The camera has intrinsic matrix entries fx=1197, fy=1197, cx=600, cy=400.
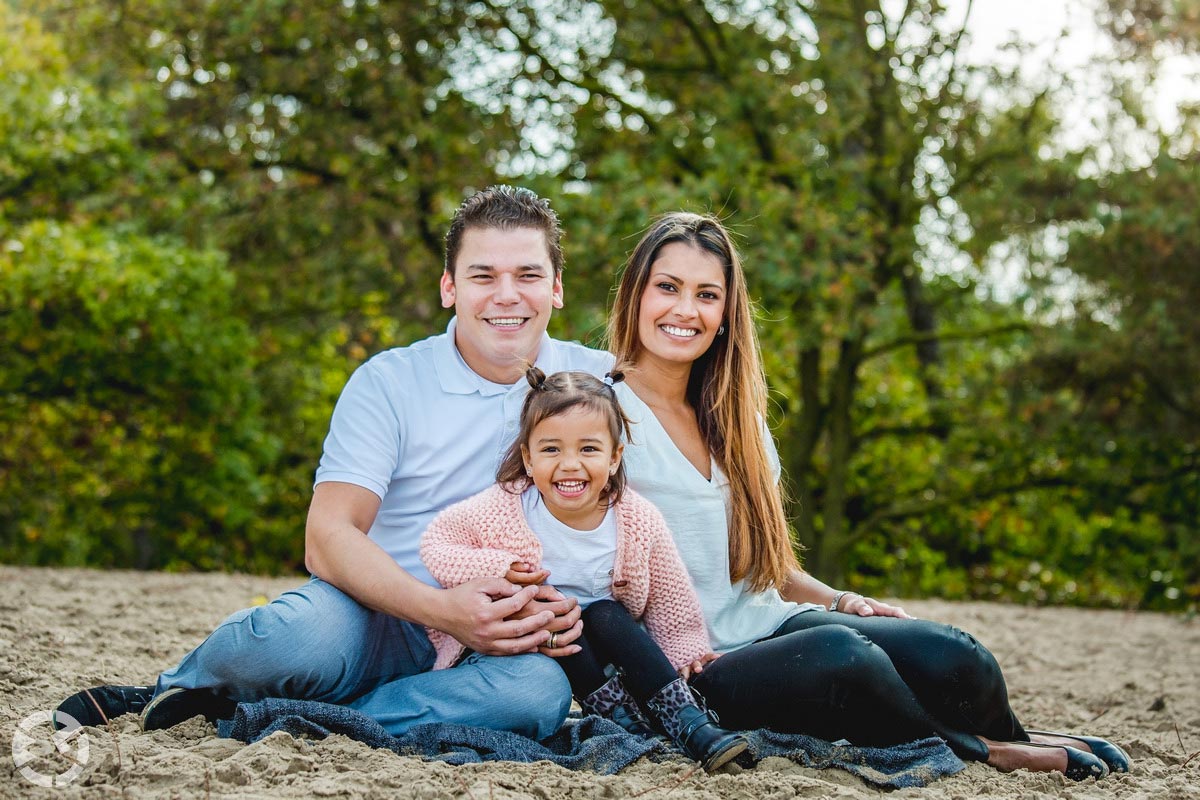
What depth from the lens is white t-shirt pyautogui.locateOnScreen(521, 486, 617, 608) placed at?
3.06m

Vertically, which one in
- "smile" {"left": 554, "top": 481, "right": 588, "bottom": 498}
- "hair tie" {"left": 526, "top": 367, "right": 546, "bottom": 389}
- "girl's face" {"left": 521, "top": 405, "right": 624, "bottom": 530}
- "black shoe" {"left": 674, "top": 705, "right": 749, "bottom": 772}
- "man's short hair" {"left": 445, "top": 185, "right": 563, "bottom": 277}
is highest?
"man's short hair" {"left": 445, "top": 185, "right": 563, "bottom": 277}

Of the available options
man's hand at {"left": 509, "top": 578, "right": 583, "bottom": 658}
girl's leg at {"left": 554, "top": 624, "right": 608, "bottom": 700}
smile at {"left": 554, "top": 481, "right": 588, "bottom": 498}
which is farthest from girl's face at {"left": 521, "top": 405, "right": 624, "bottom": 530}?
girl's leg at {"left": 554, "top": 624, "right": 608, "bottom": 700}

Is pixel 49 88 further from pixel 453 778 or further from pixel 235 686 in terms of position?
pixel 453 778

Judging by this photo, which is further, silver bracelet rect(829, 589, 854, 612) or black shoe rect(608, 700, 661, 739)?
silver bracelet rect(829, 589, 854, 612)

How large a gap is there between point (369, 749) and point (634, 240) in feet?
16.4

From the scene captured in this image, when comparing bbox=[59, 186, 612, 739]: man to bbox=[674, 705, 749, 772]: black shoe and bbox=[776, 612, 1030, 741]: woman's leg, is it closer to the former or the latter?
bbox=[674, 705, 749, 772]: black shoe

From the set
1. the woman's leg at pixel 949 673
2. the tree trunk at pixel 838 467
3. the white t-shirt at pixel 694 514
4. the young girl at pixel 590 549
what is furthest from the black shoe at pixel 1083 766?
the tree trunk at pixel 838 467

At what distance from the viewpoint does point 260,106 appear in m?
9.31

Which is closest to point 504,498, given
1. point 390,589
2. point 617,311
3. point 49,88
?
point 390,589

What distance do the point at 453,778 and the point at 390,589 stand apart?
0.56m

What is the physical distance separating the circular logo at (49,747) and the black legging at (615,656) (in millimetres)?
1149

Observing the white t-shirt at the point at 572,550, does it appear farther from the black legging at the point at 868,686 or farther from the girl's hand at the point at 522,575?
the black legging at the point at 868,686

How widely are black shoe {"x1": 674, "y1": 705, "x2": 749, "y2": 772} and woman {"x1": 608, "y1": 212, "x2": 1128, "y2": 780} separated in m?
0.19

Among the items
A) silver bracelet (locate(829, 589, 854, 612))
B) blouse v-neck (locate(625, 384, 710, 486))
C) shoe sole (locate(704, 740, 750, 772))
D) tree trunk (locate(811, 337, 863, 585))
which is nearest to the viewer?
shoe sole (locate(704, 740, 750, 772))
